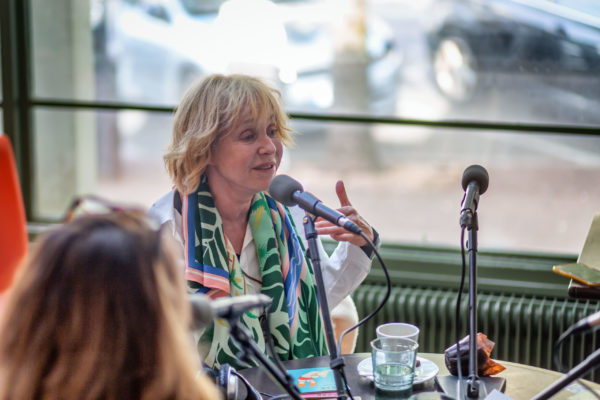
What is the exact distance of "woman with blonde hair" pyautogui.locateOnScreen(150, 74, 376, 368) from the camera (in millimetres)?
1993

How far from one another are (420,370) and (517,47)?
168 cm

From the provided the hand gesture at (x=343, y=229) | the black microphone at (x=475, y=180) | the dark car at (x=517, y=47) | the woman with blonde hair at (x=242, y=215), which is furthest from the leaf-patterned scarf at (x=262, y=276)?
the dark car at (x=517, y=47)

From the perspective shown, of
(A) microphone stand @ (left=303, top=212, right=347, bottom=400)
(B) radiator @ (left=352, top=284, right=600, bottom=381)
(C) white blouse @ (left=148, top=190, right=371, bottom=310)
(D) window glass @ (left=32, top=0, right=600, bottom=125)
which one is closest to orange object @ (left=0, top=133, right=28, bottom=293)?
(D) window glass @ (left=32, top=0, right=600, bottom=125)

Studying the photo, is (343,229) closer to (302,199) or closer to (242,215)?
(302,199)

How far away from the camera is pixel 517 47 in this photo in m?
2.88

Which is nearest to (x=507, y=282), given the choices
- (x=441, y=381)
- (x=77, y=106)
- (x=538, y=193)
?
(x=538, y=193)

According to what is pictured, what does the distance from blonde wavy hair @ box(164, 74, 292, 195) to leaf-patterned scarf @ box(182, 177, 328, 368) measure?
0.23 feet

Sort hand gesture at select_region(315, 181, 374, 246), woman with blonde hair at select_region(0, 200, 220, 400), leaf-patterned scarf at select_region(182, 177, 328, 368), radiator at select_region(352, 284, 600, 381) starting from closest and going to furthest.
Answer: woman with blonde hair at select_region(0, 200, 220, 400) → hand gesture at select_region(315, 181, 374, 246) → leaf-patterned scarf at select_region(182, 177, 328, 368) → radiator at select_region(352, 284, 600, 381)

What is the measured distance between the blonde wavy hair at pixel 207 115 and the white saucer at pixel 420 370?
2.36 feet

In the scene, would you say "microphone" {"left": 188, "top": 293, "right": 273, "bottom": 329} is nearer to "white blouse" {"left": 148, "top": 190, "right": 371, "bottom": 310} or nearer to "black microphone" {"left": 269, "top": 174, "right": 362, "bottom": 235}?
"black microphone" {"left": 269, "top": 174, "right": 362, "bottom": 235}

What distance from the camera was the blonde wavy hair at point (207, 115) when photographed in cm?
205

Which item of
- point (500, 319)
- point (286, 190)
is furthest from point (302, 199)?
point (500, 319)

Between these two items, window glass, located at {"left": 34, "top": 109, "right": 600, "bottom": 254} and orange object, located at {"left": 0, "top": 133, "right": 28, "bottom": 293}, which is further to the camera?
window glass, located at {"left": 34, "top": 109, "right": 600, "bottom": 254}

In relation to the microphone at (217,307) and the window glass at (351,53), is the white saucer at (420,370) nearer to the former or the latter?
the microphone at (217,307)
